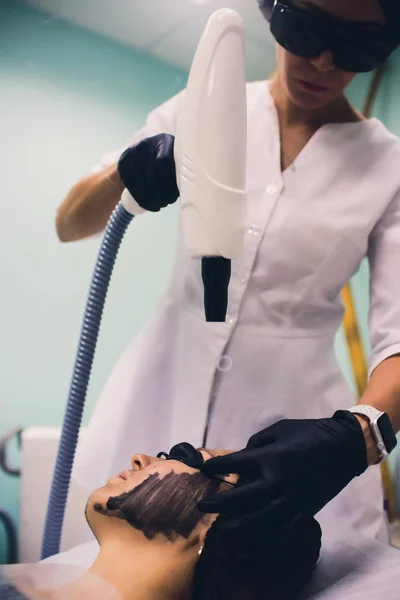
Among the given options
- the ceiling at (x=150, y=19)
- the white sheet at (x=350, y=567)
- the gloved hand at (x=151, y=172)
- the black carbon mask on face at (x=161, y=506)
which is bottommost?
the white sheet at (x=350, y=567)

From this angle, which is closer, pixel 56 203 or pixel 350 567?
pixel 350 567

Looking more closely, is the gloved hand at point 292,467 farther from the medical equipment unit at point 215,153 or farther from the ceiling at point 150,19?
the ceiling at point 150,19

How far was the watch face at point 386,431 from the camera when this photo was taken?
2.12ft

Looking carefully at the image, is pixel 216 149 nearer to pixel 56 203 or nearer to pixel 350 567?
pixel 56 203

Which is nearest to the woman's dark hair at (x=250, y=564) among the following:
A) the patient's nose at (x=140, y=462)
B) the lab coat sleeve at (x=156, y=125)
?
the patient's nose at (x=140, y=462)

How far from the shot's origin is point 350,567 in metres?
0.69

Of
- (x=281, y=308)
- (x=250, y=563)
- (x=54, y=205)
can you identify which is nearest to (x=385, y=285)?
(x=281, y=308)

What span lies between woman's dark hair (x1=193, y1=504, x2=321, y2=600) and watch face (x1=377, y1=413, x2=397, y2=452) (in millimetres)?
143

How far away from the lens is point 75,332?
88 centimetres

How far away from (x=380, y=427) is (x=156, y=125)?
20.8 inches

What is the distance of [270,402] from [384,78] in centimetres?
61

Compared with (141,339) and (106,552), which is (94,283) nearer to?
(141,339)

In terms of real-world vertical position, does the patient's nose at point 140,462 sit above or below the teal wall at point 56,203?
below

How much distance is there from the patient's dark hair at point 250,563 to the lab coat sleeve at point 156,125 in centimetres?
52
